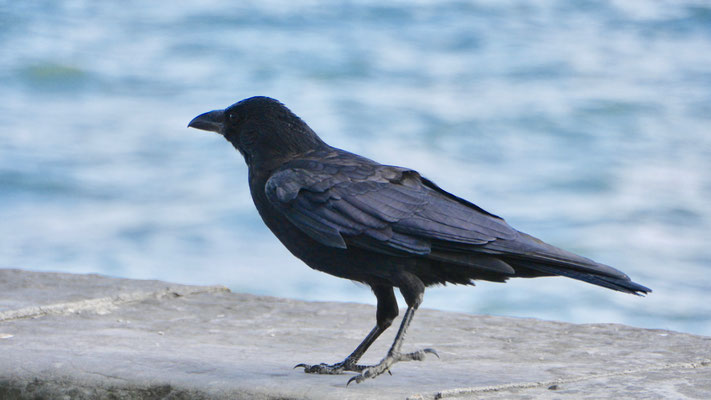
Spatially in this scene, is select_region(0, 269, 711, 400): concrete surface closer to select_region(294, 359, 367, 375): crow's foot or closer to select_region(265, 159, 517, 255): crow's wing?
select_region(294, 359, 367, 375): crow's foot

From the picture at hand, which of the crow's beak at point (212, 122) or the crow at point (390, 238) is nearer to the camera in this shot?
the crow at point (390, 238)

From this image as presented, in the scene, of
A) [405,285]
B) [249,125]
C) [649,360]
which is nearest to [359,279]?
[405,285]

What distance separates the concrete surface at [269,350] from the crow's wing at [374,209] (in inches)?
17.2

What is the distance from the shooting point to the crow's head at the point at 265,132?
149 inches

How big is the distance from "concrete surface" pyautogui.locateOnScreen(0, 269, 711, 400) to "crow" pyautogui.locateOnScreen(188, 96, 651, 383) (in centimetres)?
22

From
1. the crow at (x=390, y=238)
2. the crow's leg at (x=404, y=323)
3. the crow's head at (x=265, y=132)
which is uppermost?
the crow's head at (x=265, y=132)

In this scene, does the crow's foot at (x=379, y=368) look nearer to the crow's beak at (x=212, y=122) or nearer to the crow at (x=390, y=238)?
the crow at (x=390, y=238)

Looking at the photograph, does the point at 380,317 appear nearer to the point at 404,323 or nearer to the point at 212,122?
the point at 404,323

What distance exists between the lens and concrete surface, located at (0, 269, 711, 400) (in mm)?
3164

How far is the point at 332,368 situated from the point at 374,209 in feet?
1.73

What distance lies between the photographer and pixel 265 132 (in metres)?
3.80

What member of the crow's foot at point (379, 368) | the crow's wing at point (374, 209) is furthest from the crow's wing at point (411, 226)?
the crow's foot at point (379, 368)

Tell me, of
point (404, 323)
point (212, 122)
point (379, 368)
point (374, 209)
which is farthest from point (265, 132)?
point (379, 368)

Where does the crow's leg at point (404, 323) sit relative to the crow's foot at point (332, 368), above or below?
above
